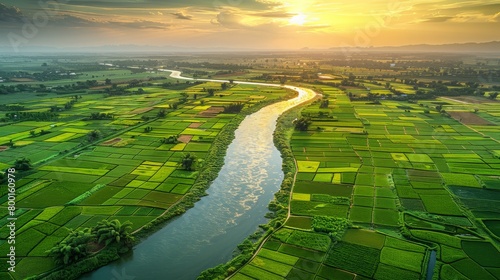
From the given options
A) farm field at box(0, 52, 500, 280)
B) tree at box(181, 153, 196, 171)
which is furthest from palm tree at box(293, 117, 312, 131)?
tree at box(181, 153, 196, 171)

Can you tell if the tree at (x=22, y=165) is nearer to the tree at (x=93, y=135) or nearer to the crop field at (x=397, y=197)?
the tree at (x=93, y=135)

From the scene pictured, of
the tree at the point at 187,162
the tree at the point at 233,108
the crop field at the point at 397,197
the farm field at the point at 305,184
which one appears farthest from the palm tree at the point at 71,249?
the tree at the point at 233,108

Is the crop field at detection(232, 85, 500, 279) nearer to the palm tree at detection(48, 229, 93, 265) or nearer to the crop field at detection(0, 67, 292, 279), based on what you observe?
the crop field at detection(0, 67, 292, 279)

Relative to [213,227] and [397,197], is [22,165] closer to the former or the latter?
[213,227]

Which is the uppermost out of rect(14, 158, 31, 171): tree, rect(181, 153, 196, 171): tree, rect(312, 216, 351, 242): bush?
rect(14, 158, 31, 171): tree

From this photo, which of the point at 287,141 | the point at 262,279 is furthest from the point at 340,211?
the point at 287,141
